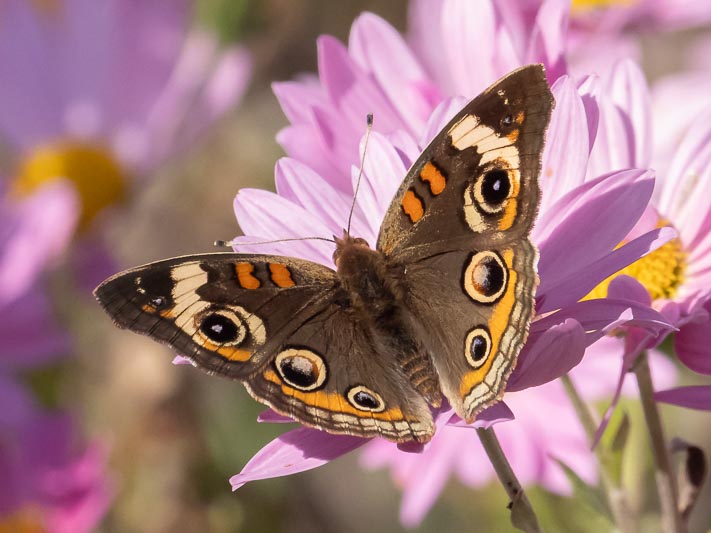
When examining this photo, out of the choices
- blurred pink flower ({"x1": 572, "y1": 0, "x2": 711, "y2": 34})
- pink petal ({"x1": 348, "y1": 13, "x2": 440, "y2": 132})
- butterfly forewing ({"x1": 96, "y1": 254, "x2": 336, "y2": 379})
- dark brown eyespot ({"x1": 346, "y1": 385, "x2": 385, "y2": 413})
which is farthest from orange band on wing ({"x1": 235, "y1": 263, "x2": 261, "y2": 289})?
blurred pink flower ({"x1": 572, "y1": 0, "x2": 711, "y2": 34})

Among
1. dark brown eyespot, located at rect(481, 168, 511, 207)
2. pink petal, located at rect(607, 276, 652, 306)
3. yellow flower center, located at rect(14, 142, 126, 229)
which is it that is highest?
yellow flower center, located at rect(14, 142, 126, 229)

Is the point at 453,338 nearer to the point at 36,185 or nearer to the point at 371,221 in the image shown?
the point at 371,221

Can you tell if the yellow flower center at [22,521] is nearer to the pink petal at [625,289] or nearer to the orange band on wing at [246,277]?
the orange band on wing at [246,277]

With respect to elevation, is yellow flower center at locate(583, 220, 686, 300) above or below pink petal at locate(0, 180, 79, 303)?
below

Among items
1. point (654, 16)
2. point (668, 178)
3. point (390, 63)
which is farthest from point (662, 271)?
point (654, 16)

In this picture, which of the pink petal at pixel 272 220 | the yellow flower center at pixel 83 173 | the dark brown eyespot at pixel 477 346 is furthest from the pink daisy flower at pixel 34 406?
the dark brown eyespot at pixel 477 346

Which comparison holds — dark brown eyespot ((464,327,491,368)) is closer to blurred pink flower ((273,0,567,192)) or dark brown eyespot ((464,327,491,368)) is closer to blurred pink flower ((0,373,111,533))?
blurred pink flower ((273,0,567,192))

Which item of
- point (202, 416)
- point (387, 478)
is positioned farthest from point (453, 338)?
point (387, 478)
